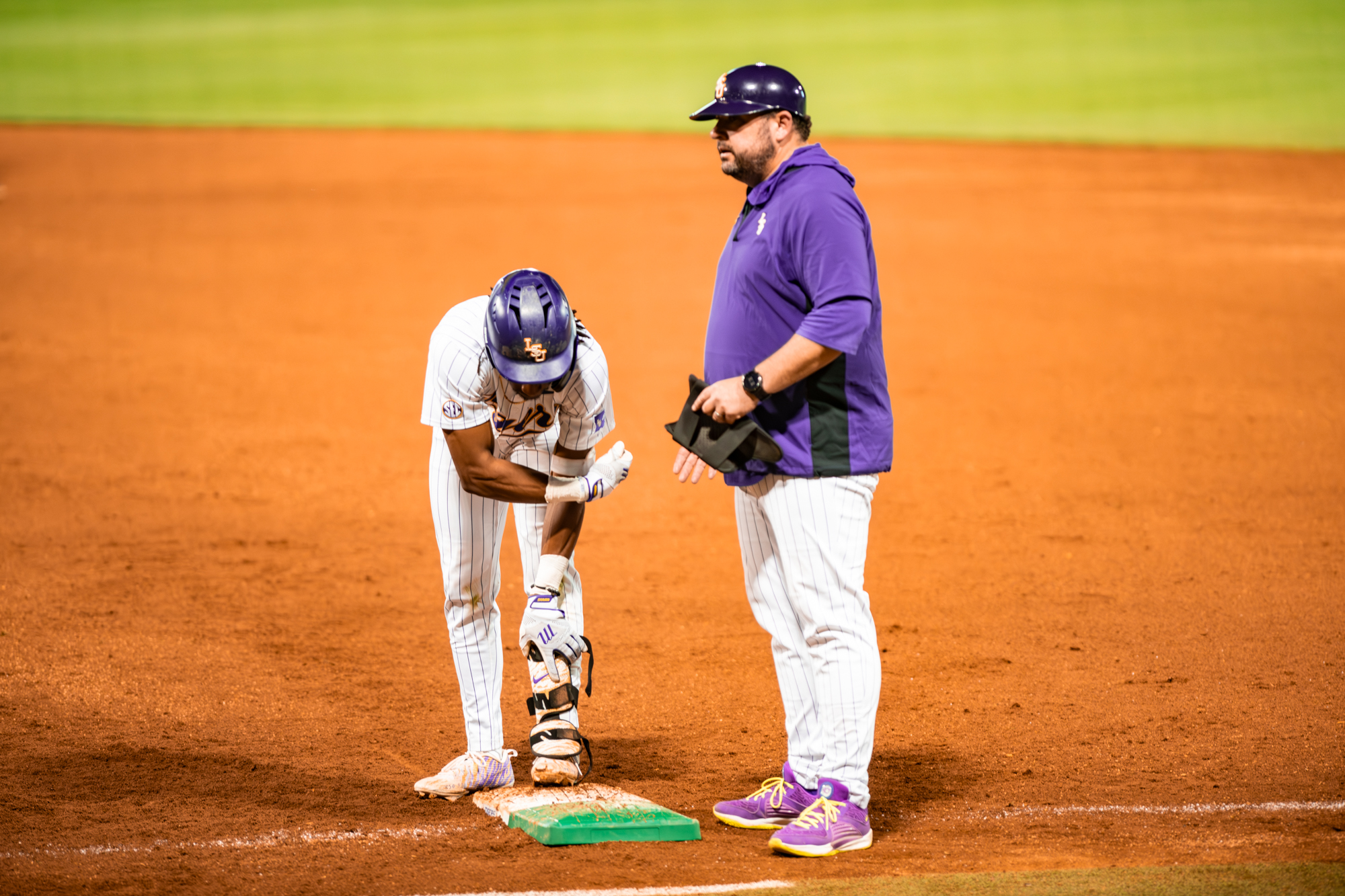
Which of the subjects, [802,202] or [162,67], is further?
[162,67]

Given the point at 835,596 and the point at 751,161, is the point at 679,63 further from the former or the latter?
the point at 835,596

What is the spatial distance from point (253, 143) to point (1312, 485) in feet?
65.7

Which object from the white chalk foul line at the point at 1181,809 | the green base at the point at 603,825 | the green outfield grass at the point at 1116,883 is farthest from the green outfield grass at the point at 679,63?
the green outfield grass at the point at 1116,883

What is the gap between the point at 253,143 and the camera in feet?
80.1

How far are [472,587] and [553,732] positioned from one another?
0.62 m

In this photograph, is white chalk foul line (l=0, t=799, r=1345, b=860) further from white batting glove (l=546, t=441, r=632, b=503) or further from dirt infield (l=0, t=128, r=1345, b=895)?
white batting glove (l=546, t=441, r=632, b=503)

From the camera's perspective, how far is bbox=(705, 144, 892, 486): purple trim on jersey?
14.1 feet

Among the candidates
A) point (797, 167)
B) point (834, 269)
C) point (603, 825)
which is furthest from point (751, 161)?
point (603, 825)

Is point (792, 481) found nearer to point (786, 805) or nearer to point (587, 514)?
point (786, 805)

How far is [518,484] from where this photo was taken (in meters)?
4.66

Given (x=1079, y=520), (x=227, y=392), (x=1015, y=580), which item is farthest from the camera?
(x=227, y=392)

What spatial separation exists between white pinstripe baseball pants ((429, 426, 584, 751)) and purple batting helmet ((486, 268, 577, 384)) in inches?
20.1

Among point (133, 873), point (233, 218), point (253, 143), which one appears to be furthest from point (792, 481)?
point (253, 143)

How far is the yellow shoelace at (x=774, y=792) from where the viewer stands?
480 centimetres
